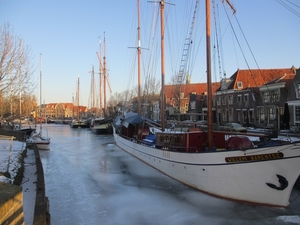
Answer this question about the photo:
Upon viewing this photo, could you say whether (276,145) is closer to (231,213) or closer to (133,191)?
(231,213)

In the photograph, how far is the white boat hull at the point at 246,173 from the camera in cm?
955

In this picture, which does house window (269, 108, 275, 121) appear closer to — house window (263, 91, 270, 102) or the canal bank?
house window (263, 91, 270, 102)

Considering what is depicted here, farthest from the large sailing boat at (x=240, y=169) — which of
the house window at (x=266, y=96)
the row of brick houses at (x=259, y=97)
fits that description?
the house window at (x=266, y=96)

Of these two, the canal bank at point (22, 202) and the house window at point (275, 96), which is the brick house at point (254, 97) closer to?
the house window at point (275, 96)

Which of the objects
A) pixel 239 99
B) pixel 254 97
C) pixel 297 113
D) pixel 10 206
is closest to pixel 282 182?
pixel 10 206

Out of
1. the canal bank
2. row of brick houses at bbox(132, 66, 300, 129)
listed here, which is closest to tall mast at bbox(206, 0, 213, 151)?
the canal bank

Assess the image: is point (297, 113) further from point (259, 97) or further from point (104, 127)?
point (104, 127)

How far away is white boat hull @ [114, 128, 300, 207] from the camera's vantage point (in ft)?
31.3

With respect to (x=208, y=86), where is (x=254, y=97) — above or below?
above

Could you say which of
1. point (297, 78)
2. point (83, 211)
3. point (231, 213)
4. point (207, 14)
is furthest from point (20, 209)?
point (297, 78)

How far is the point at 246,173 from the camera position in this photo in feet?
32.9

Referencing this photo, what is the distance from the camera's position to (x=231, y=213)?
30.4 ft

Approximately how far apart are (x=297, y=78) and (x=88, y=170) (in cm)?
2676

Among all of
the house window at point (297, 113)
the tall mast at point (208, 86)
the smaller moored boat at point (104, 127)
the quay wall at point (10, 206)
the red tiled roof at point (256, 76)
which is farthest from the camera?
the smaller moored boat at point (104, 127)
